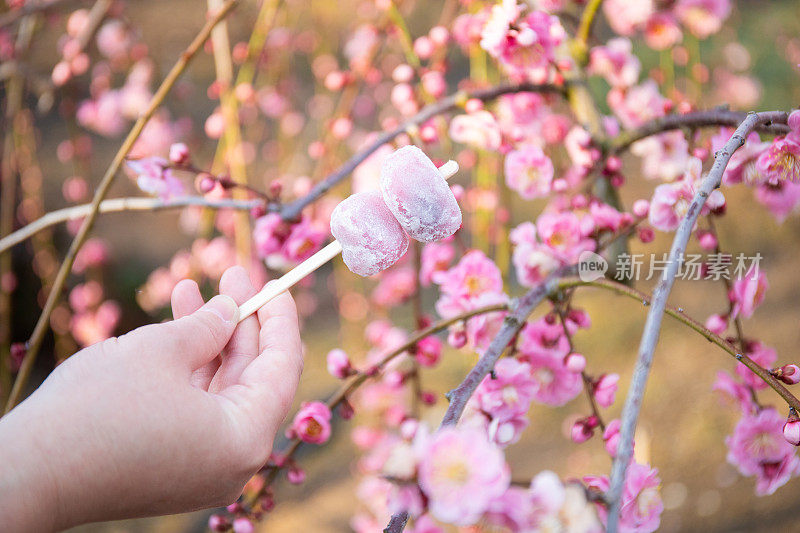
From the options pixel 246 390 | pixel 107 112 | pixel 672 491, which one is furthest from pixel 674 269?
pixel 107 112

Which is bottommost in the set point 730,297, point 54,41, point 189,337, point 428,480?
point 428,480

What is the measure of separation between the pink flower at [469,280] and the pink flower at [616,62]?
53 cm

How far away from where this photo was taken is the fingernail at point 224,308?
23.0 inches

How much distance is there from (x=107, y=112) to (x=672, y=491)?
181cm

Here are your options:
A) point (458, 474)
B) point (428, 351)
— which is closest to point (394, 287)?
point (428, 351)

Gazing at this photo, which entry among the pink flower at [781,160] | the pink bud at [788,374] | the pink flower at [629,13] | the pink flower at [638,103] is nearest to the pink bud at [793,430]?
the pink bud at [788,374]

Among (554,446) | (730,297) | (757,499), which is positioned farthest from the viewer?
(554,446)

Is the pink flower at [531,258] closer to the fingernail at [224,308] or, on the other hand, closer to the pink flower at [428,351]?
the pink flower at [428,351]

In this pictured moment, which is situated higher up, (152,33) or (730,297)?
(152,33)

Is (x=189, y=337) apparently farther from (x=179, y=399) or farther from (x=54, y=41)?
(x=54, y=41)

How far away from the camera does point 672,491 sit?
137 centimetres

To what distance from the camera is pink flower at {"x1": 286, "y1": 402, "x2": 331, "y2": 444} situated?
26.1 inches

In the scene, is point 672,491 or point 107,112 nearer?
point 672,491

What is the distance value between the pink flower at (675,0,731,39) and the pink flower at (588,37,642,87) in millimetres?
185
